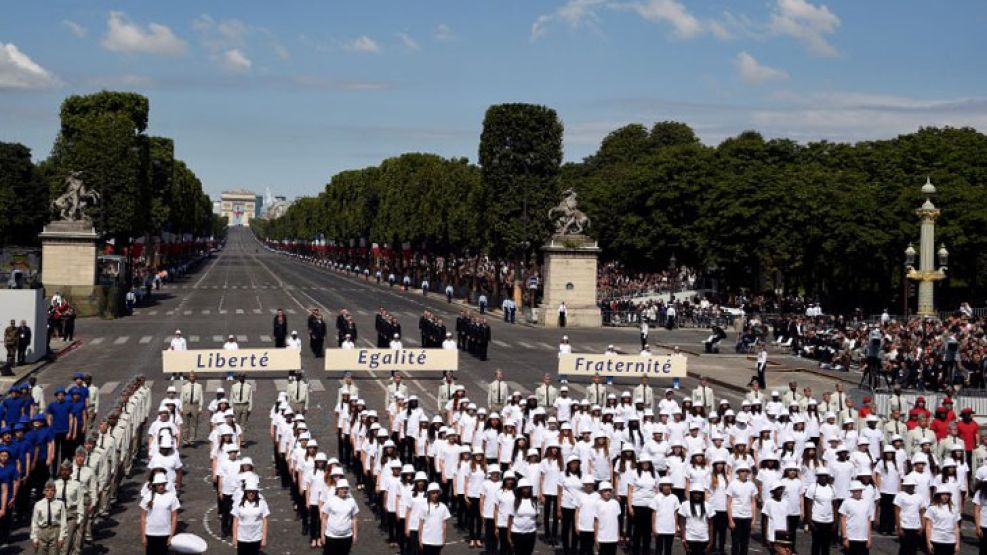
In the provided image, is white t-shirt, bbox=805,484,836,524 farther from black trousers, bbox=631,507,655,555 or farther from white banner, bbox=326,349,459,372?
white banner, bbox=326,349,459,372

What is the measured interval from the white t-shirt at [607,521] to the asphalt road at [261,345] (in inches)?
120

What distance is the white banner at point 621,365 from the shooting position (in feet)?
126

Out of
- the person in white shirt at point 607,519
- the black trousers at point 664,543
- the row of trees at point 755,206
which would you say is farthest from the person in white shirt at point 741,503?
the row of trees at point 755,206

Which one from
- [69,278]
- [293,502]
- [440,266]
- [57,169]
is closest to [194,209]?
[440,266]

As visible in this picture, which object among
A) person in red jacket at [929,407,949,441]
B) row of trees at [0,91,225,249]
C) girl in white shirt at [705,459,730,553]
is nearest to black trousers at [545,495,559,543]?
girl in white shirt at [705,459,730,553]

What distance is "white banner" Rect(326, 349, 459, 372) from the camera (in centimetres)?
4031

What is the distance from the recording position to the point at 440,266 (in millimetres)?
136250

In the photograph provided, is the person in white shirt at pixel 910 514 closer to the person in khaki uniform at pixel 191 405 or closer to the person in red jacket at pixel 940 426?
the person in red jacket at pixel 940 426

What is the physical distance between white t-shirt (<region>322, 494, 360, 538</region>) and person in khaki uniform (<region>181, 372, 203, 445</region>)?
12098 mm

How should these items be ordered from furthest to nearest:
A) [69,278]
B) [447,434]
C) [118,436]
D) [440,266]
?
1. [440,266]
2. [69,278]
3. [118,436]
4. [447,434]

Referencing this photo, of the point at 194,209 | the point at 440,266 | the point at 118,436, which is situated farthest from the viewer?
the point at 194,209

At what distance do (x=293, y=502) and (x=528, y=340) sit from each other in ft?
125

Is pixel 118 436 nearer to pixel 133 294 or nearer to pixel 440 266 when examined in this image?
pixel 133 294

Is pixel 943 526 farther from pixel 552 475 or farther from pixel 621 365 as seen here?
pixel 621 365
